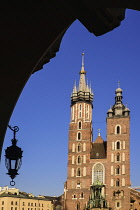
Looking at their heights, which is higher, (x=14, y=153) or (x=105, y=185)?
(x=105, y=185)

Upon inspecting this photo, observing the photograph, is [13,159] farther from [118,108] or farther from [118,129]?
[118,108]

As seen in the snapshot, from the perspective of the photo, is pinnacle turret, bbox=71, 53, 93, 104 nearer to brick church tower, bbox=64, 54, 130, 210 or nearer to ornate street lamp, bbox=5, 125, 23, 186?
brick church tower, bbox=64, 54, 130, 210

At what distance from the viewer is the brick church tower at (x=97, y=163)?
61969 mm

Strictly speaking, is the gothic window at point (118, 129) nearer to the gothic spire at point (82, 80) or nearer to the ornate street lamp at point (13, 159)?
the gothic spire at point (82, 80)

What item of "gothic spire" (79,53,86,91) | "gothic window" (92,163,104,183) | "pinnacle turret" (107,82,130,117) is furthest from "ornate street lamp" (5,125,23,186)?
"gothic spire" (79,53,86,91)

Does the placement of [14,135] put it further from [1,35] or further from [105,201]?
[105,201]

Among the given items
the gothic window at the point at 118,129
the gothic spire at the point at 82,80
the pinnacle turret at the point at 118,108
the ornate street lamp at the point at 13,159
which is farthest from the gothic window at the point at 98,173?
the ornate street lamp at the point at 13,159

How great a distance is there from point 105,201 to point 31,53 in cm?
6109

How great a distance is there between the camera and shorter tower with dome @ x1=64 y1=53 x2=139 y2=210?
203ft

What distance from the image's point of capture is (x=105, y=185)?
6303 cm

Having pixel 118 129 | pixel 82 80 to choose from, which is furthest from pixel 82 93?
pixel 118 129

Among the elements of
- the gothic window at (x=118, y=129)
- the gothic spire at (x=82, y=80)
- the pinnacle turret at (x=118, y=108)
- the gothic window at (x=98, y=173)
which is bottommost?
the gothic window at (x=98, y=173)

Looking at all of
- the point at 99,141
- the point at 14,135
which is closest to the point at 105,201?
the point at 99,141

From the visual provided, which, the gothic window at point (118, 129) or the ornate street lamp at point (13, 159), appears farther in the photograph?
the gothic window at point (118, 129)
